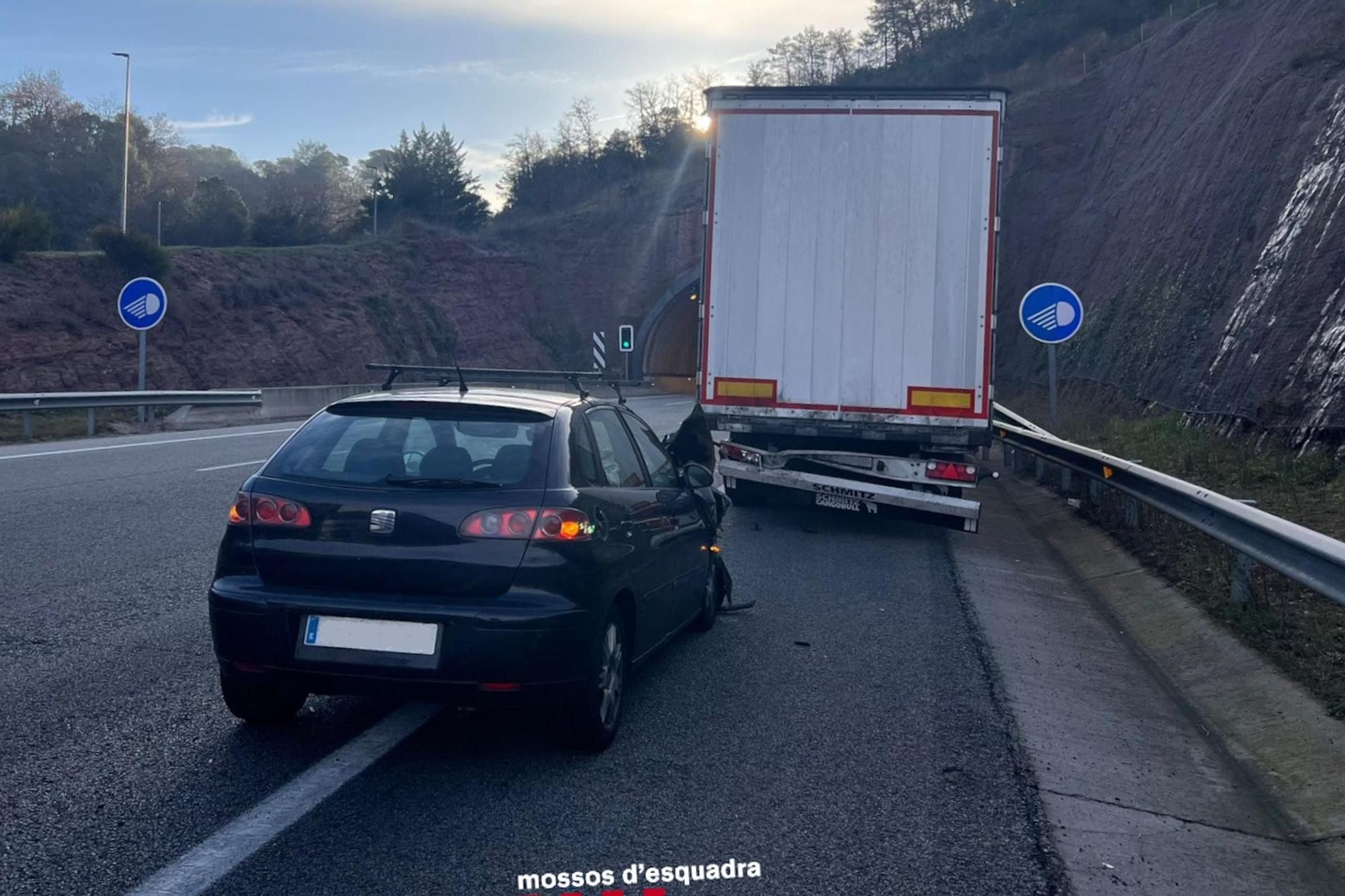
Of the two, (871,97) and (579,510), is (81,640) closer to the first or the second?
(579,510)

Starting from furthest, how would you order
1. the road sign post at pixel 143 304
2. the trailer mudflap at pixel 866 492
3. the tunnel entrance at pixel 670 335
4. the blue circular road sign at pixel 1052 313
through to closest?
the tunnel entrance at pixel 670 335 → the road sign post at pixel 143 304 → the blue circular road sign at pixel 1052 313 → the trailer mudflap at pixel 866 492

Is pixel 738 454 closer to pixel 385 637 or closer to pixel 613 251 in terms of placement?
pixel 385 637

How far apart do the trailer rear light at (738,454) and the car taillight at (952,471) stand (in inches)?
68.6

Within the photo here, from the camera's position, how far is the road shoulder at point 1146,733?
4.49 meters

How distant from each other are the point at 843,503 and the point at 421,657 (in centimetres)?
795

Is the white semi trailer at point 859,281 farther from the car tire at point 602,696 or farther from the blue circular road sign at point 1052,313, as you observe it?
the car tire at point 602,696

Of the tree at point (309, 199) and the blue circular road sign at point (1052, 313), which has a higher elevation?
the tree at point (309, 199)

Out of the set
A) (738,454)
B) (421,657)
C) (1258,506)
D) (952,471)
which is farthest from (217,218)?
(421,657)

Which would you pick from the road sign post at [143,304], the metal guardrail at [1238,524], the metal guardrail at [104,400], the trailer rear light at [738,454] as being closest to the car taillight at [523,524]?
the metal guardrail at [1238,524]

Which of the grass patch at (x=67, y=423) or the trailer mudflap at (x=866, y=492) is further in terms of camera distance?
the grass patch at (x=67, y=423)

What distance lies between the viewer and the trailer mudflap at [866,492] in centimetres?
1190

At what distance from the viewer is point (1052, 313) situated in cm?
1645

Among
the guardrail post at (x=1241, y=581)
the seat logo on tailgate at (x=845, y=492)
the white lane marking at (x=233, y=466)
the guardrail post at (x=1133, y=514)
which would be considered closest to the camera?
the guardrail post at (x=1241, y=581)

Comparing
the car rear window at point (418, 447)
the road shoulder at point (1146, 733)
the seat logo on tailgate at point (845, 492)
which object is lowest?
the road shoulder at point (1146, 733)
